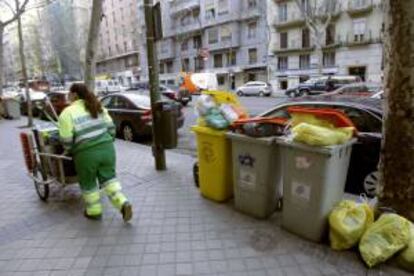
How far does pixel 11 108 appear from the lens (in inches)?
643

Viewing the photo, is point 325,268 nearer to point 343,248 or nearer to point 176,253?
point 343,248

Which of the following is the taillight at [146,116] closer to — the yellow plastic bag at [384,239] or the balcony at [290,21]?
the yellow plastic bag at [384,239]

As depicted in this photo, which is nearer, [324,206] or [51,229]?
[324,206]

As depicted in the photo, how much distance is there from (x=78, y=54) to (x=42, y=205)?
2098 inches

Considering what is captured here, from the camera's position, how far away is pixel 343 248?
10.6 ft

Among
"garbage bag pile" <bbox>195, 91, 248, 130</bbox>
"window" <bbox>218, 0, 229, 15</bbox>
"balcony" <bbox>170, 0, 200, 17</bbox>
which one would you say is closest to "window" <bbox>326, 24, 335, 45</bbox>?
"window" <bbox>218, 0, 229, 15</bbox>

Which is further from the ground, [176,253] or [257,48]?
[257,48]

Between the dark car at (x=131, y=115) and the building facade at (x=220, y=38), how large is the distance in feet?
86.0

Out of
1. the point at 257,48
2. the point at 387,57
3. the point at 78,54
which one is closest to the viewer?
the point at 387,57

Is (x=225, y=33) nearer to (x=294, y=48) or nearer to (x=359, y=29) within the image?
(x=294, y=48)

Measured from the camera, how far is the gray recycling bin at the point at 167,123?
556 cm

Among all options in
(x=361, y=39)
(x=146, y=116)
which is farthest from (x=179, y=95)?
(x=361, y=39)

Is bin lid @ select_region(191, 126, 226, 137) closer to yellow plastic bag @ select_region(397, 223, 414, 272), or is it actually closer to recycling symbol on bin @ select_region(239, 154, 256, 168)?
recycling symbol on bin @ select_region(239, 154, 256, 168)

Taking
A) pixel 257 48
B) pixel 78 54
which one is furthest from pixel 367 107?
pixel 78 54
